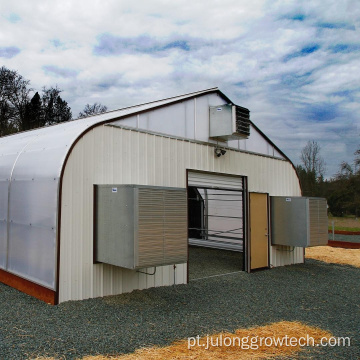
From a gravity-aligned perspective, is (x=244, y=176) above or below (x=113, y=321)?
above

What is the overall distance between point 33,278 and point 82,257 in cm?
96

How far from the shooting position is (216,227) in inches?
613

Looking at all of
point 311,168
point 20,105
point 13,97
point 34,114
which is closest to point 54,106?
point 34,114

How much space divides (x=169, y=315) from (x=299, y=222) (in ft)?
18.2

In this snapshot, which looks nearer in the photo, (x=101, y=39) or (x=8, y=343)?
(x=8, y=343)

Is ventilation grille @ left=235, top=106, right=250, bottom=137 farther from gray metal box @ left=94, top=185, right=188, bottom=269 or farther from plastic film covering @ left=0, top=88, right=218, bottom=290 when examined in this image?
gray metal box @ left=94, top=185, right=188, bottom=269

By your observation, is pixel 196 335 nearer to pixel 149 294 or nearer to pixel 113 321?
pixel 113 321

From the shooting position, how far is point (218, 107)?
9227 mm

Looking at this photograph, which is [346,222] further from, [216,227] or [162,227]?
[162,227]

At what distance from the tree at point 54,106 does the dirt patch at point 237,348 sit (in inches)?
1289

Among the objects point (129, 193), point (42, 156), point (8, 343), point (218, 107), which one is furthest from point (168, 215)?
point (218, 107)

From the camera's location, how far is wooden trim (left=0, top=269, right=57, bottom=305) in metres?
6.14

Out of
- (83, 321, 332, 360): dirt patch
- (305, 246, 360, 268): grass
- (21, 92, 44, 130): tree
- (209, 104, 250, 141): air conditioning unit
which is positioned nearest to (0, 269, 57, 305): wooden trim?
(83, 321, 332, 360): dirt patch

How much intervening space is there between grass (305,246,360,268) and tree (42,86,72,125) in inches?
1081
